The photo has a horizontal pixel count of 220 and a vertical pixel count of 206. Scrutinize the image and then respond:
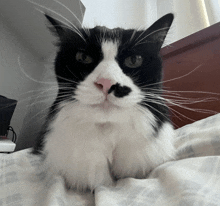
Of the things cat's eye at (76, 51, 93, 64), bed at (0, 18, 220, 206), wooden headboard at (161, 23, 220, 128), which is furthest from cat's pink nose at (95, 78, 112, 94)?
wooden headboard at (161, 23, 220, 128)

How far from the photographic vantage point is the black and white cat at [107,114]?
1.40ft

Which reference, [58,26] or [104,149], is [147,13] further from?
[104,149]

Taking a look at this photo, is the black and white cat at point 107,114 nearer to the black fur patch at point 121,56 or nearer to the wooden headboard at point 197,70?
the black fur patch at point 121,56

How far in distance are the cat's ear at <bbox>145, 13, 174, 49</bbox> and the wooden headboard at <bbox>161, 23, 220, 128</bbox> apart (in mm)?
339

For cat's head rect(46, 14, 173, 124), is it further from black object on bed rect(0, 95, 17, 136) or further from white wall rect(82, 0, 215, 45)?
white wall rect(82, 0, 215, 45)

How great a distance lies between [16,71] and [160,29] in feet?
3.24

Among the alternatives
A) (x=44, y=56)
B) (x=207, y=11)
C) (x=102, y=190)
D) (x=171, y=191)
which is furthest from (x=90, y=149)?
(x=207, y=11)

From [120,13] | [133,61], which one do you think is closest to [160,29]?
[133,61]

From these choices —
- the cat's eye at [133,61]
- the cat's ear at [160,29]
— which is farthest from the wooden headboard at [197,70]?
the cat's eye at [133,61]

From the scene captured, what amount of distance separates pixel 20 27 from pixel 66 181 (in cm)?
110

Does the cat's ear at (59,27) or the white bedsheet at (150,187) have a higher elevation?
the cat's ear at (59,27)

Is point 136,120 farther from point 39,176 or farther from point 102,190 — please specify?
point 39,176

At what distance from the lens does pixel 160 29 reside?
56 centimetres

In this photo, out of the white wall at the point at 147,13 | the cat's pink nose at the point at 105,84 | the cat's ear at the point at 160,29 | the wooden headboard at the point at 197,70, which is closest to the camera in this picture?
the cat's pink nose at the point at 105,84
